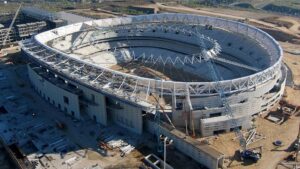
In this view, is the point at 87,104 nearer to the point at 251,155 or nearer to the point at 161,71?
the point at 161,71

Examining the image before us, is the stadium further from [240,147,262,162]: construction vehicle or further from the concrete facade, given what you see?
[240,147,262,162]: construction vehicle

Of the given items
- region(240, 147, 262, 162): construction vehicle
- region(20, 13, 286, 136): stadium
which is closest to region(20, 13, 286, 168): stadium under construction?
region(20, 13, 286, 136): stadium

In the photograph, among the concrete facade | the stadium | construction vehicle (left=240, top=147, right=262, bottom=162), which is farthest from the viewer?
the concrete facade

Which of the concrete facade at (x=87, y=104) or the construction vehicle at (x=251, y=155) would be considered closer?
the construction vehicle at (x=251, y=155)

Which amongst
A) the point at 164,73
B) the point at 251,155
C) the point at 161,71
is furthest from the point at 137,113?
the point at 161,71

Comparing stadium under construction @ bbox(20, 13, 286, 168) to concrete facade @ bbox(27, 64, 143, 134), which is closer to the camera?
stadium under construction @ bbox(20, 13, 286, 168)

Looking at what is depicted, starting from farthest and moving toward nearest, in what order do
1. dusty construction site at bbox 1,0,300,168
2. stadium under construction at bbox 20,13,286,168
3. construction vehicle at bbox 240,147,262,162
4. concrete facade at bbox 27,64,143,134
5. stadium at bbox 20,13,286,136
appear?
concrete facade at bbox 27,64,143,134 → stadium at bbox 20,13,286,136 → stadium under construction at bbox 20,13,286,168 → dusty construction site at bbox 1,0,300,168 → construction vehicle at bbox 240,147,262,162

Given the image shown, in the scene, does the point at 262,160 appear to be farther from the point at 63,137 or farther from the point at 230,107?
the point at 63,137

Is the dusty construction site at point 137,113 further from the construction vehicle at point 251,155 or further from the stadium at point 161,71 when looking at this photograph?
the construction vehicle at point 251,155

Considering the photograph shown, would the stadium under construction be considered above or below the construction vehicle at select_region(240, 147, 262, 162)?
above

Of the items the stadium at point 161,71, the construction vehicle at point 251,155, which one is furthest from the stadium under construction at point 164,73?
the construction vehicle at point 251,155
